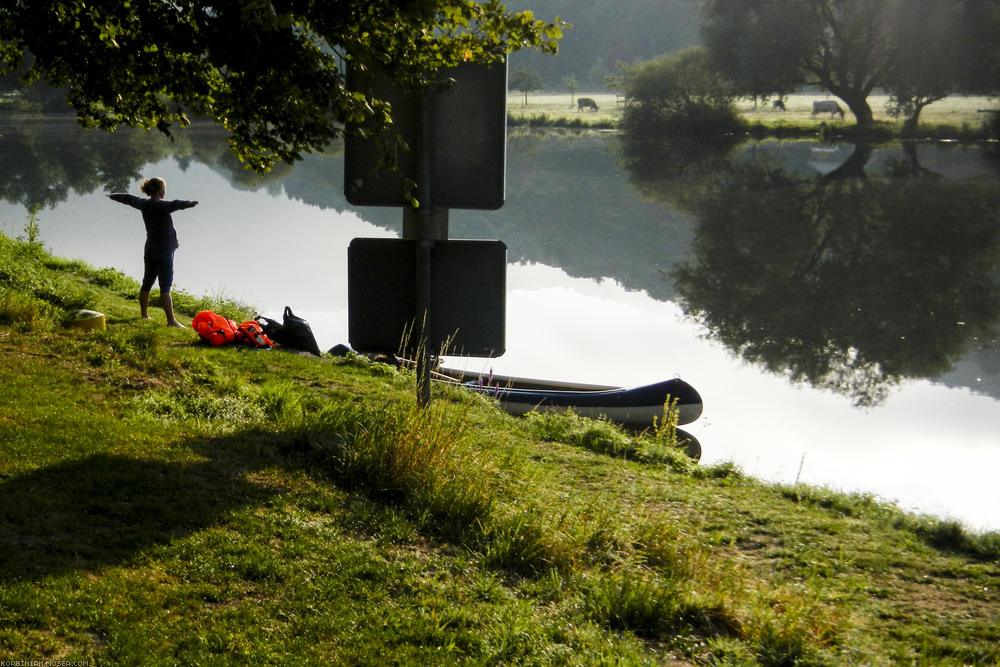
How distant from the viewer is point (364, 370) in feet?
38.6

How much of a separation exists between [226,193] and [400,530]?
42.8 m

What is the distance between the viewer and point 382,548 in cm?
528

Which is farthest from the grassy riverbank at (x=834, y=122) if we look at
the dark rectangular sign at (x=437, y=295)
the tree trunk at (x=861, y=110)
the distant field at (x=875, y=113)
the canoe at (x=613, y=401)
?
the dark rectangular sign at (x=437, y=295)

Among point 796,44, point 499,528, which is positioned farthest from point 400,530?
point 796,44

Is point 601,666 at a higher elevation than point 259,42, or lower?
lower

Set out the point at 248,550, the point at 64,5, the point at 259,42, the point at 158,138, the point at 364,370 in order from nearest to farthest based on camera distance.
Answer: the point at 248,550, the point at 259,42, the point at 64,5, the point at 364,370, the point at 158,138

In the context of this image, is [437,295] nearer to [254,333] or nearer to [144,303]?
[254,333]

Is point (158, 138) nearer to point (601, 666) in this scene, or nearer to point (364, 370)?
point (364, 370)

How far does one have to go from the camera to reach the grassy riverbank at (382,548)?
14.1ft

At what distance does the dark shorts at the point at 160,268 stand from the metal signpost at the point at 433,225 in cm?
619

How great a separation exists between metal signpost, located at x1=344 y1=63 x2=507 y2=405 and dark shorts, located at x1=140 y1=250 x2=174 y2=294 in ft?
20.3

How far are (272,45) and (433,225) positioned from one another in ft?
5.69

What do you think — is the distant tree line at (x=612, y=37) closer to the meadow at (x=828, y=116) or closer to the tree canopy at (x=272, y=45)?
the meadow at (x=828, y=116)

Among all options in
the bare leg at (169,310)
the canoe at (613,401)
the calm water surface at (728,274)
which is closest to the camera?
the bare leg at (169,310)
